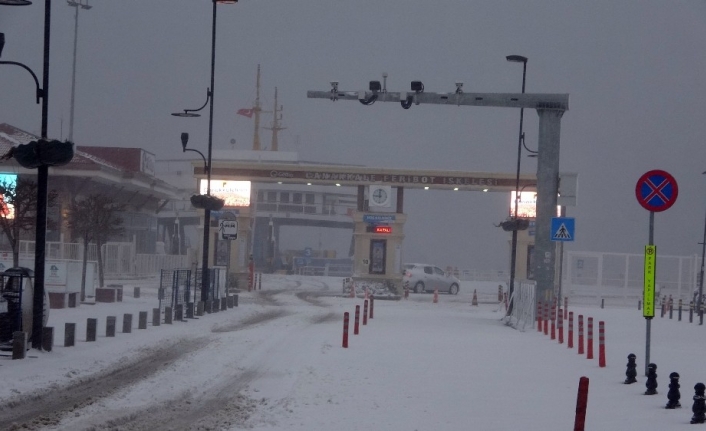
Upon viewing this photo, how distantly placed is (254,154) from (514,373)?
277ft

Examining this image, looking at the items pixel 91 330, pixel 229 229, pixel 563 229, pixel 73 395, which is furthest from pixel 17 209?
pixel 73 395

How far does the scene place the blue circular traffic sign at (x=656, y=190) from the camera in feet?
48.7

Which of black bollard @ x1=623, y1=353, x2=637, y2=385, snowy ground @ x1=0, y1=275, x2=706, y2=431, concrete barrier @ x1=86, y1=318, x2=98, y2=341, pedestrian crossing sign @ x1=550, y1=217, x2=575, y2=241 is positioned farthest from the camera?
pedestrian crossing sign @ x1=550, y1=217, x2=575, y2=241

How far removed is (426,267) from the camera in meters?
55.8

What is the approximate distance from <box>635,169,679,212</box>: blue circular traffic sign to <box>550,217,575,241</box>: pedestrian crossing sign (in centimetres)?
1232

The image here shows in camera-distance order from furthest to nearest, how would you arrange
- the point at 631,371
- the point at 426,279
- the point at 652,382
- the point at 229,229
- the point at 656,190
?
1. the point at 426,279
2. the point at 229,229
3. the point at 631,371
4. the point at 656,190
5. the point at 652,382

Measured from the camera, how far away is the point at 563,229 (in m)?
27.4

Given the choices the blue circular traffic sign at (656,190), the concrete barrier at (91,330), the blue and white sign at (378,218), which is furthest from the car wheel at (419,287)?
the blue circular traffic sign at (656,190)

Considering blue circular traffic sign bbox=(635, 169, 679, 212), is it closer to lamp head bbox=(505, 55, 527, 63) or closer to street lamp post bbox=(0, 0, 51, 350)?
street lamp post bbox=(0, 0, 51, 350)

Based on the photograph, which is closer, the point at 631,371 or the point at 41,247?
the point at 631,371

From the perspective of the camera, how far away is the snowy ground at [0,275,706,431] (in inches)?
447

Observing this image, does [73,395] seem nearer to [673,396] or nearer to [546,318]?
[673,396]

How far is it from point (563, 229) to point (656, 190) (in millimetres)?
12519

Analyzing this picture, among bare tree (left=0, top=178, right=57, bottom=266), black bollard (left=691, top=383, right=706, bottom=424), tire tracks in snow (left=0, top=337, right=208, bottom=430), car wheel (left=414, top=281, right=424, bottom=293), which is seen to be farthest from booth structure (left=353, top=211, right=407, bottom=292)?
black bollard (left=691, top=383, right=706, bottom=424)
